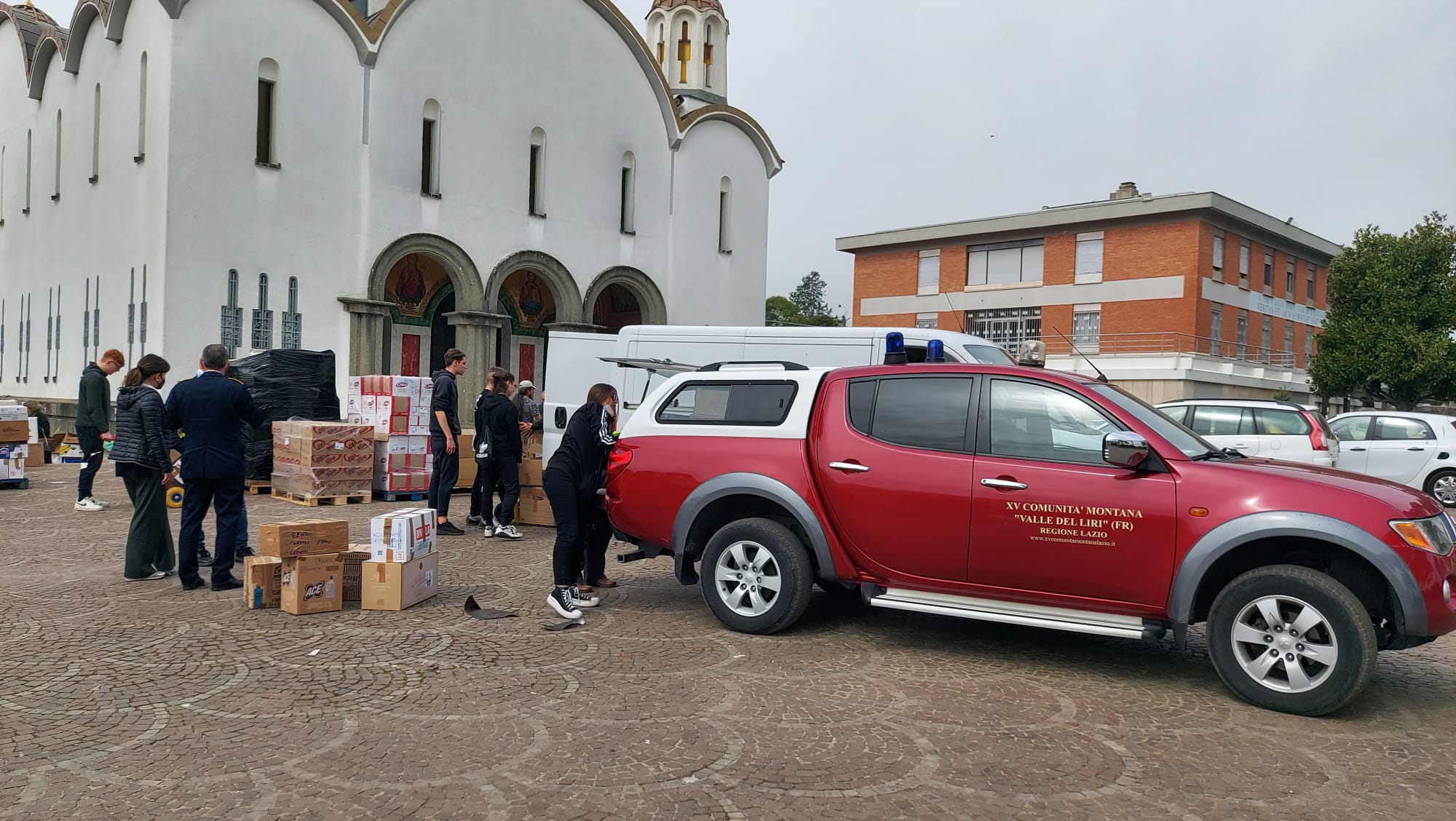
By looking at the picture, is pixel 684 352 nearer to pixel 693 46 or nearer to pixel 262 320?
pixel 262 320

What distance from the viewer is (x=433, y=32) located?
22.2 metres

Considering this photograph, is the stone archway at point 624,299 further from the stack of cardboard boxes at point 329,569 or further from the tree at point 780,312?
the tree at point 780,312

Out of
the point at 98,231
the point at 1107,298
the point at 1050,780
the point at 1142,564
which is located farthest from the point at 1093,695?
the point at 1107,298

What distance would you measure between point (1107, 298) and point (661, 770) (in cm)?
3897

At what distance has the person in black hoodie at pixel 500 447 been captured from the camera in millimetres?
10310

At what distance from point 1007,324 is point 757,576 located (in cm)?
3816

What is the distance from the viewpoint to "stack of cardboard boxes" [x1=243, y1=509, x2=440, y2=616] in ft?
22.1

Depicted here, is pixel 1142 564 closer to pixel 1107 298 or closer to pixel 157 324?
pixel 157 324

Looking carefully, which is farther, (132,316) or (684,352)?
(132,316)

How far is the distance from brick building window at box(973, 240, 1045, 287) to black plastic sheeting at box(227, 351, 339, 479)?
3268cm

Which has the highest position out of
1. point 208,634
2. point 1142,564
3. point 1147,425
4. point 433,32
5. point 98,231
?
point 433,32

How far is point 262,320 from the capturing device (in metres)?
19.5

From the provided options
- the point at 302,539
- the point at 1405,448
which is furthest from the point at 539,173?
the point at 302,539

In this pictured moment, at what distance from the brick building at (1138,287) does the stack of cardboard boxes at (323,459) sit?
24.6 meters
